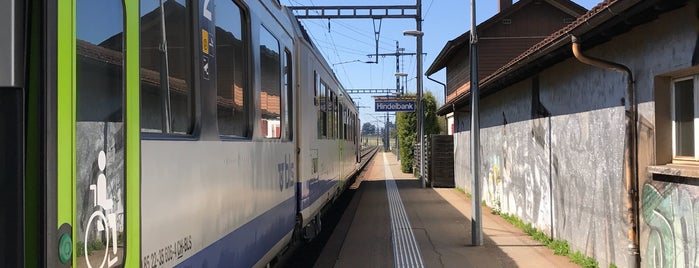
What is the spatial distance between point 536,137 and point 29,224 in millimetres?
8454

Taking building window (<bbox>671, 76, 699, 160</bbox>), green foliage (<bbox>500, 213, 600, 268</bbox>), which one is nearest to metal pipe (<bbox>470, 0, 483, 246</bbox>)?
green foliage (<bbox>500, 213, 600, 268</bbox>)

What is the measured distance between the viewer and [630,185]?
584 centimetres

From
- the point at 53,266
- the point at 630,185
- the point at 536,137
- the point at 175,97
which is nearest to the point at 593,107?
the point at 630,185

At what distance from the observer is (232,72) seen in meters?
4.13

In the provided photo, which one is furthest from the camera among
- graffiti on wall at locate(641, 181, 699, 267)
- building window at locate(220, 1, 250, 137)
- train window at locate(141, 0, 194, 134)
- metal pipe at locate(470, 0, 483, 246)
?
metal pipe at locate(470, 0, 483, 246)

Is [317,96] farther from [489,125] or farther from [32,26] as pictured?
[32,26]

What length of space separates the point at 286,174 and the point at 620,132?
134 inches

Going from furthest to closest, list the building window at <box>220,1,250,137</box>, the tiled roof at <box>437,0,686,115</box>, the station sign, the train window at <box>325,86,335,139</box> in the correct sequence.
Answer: the station sign < the train window at <box>325,86,335,139</box> < the tiled roof at <box>437,0,686,115</box> < the building window at <box>220,1,250,137</box>

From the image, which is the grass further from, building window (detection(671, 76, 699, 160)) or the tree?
the tree

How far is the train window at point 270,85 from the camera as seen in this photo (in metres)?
4.99

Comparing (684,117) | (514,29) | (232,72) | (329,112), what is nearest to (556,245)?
(684,117)

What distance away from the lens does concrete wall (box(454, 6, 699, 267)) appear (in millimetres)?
5141

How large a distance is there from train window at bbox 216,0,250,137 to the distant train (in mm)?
12

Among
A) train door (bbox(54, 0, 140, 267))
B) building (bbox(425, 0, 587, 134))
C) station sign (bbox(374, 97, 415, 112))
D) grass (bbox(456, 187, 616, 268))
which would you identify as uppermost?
building (bbox(425, 0, 587, 134))
